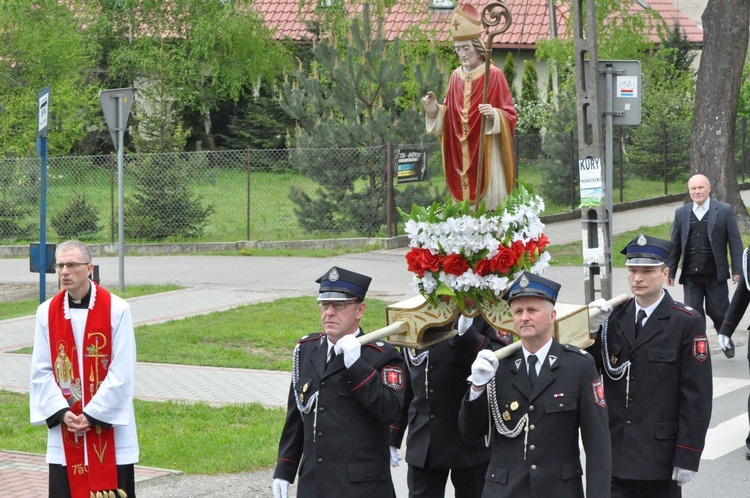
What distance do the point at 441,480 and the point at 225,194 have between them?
59.6 feet

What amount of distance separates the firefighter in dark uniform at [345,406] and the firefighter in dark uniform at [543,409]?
51 cm

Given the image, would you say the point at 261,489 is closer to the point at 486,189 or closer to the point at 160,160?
the point at 486,189

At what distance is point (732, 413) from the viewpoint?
10.5 meters

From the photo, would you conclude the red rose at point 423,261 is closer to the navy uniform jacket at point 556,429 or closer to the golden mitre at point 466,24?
the navy uniform jacket at point 556,429

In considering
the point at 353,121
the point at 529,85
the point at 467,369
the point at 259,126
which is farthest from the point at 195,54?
the point at 467,369

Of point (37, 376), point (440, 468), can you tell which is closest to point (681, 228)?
point (440, 468)

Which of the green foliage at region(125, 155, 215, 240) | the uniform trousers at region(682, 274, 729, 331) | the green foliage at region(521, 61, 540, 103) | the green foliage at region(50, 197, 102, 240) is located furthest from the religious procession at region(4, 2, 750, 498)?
the green foliage at region(521, 61, 540, 103)

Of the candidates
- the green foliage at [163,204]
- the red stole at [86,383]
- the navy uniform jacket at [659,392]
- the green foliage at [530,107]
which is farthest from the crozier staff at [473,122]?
the green foliage at [530,107]

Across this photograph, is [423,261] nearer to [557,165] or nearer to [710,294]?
[710,294]

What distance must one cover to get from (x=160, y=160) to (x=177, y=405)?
13282 millimetres

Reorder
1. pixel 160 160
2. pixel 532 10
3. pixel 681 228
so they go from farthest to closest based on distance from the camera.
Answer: pixel 532 10 < pixel 160 160 < pixel 681 228

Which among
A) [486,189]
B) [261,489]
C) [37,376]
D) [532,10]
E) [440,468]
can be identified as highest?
[532,10]

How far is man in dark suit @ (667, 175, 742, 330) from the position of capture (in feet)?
42.9

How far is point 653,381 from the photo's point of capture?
6227 millimetres
